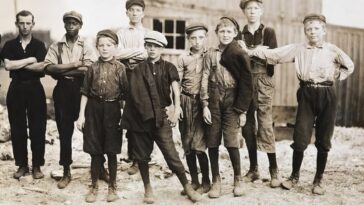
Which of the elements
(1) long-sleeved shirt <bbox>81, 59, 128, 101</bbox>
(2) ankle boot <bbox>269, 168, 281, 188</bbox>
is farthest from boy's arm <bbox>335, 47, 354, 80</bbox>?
(1) long-sleeved shirt <bbox>81, 59, 128, 101</bbox>

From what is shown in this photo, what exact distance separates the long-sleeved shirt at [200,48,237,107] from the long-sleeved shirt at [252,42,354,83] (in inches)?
23.5

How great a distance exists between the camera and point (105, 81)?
5.05 meters

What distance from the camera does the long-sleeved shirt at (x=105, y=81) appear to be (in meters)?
5.06

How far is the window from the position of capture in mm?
9742

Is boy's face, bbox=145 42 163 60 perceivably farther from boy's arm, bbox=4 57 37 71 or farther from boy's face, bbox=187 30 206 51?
boy's arm, bbox=4 57 37 71

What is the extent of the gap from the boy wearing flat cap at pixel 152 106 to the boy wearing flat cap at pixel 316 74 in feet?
3.69

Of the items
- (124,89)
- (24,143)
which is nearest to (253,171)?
(124,89)

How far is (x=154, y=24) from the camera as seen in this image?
973 cm

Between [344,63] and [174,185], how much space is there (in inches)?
100

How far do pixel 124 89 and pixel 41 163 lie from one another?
1.83 metres

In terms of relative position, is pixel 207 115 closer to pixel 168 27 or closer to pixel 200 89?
pixel 200 89

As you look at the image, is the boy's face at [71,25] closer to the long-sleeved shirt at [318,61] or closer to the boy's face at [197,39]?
the boy's face at [197,39]

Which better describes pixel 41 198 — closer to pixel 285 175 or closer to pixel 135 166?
pixel 135 166

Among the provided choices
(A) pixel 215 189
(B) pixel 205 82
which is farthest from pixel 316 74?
(A) pixel 215 189
